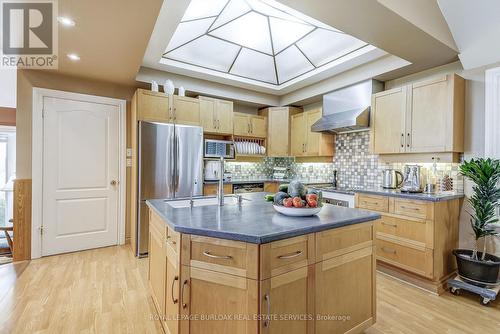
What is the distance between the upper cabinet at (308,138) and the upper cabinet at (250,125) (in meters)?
0.56

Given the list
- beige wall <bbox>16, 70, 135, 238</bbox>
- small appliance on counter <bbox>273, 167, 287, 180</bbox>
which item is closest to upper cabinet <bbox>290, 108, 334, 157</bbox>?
small appliance on counter <bbox>273, 167, 287, 180</bbox>

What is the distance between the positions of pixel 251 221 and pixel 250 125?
340cm

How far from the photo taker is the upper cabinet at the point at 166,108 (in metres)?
3.48

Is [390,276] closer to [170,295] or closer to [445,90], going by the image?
[445,90]

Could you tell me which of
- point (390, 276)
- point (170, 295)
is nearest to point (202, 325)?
point (170, 295)

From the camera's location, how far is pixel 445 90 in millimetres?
2740

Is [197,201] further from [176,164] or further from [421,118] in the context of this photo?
[421,118]

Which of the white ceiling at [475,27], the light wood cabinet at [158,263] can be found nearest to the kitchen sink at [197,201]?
the light wood cabinet at [158,263]

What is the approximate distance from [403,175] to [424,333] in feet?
6.13

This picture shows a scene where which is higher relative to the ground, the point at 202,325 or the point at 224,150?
the point at 224,150

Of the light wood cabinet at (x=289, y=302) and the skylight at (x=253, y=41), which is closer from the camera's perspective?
the light wood cabinet at (x=289, y=302)

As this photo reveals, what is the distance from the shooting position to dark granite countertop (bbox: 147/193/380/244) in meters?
1.31

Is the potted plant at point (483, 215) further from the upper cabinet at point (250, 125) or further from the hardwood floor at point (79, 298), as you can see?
the upper cabinet at point (250, 125)

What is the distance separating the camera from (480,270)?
7.75 ft
